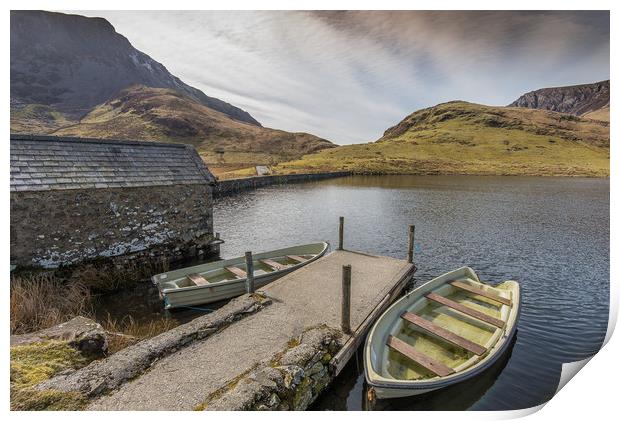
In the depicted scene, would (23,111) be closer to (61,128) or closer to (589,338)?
(61,128)

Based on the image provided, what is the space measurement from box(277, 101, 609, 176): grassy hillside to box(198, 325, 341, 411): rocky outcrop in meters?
65.7

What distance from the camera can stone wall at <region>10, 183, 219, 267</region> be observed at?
36.2ft

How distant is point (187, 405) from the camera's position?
18.3 ft

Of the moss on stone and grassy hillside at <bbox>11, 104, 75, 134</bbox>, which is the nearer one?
the moss on stone

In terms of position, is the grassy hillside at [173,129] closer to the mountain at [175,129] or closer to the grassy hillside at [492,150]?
the mountain at [175,129]

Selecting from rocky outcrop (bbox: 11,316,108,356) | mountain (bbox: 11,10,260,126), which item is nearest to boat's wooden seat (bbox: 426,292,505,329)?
rocky outcrop (bbox: 11,316,108,356)

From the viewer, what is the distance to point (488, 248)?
20.1 m

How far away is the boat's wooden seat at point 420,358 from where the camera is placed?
22.6 ft

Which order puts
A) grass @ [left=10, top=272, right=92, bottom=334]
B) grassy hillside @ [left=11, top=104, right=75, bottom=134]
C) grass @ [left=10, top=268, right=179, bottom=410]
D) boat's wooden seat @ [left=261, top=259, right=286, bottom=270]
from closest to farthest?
grass @ [left=10, top=268, right=179, bottom=410] → grass @ [left=10, top=272, right=92, bottom=334] → boat's wooden seat @ [left=261, top=259, right=286, bottom=270] → grassy hillside @ [left=11, top=104, right=75, bottom=134]

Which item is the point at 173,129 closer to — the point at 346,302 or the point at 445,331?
the point at 346,302

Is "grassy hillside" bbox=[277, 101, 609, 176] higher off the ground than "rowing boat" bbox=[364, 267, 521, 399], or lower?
higher

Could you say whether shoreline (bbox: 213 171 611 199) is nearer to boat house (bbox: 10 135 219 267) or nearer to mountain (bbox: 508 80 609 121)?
boat house (bbox: 10 135 219 267)
